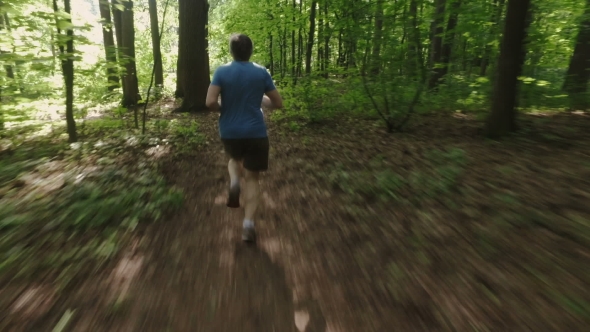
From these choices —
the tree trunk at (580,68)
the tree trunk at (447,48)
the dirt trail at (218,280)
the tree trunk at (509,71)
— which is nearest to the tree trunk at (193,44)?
the tree trunk at (447,48)

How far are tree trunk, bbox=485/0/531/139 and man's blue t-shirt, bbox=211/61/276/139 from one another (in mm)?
4487

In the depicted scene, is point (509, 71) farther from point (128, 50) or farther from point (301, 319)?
point (128, 50)

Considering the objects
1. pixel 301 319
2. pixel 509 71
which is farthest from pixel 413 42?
pixel 301 319

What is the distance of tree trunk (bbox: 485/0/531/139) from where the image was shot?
563 centimetres

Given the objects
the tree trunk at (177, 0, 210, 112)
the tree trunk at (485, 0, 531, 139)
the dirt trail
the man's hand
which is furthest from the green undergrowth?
the tree trunk at (485, 0, 531, 139)

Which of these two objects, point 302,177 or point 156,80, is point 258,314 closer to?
point 302,177

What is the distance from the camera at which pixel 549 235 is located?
299 centimetres

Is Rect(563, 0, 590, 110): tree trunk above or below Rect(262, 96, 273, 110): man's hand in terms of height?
above

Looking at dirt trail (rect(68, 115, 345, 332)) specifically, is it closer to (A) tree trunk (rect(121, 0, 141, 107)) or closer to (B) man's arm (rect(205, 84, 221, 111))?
(B) man's arm (rect(205, 84, 221, 111))

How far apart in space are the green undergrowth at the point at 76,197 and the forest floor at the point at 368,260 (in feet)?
0.43

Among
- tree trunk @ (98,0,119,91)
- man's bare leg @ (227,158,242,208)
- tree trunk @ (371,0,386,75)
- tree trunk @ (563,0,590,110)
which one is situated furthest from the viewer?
tree trunk @ (563,0,590,110)

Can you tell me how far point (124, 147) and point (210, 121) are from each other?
11.9 feet

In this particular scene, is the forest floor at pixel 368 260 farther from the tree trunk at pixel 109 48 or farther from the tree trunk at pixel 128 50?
the tree trunk at pixel 128 50

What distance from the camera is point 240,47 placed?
3514mm
